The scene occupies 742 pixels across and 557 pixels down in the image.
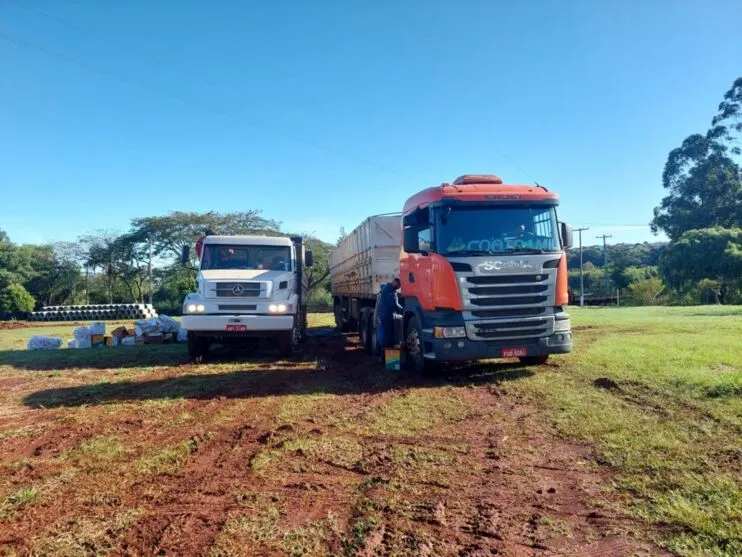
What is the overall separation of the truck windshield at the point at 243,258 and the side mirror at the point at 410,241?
393 cm

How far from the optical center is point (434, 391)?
7465 millimetres

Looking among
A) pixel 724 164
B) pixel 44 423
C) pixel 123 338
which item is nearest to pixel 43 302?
pixel 123 338

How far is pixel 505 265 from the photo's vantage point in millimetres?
7777

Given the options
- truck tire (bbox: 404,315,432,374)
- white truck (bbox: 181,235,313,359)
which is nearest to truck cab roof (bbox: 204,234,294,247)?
white truck (bbox: 181,235,313,359)

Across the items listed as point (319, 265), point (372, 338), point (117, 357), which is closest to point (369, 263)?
point (372, 338)

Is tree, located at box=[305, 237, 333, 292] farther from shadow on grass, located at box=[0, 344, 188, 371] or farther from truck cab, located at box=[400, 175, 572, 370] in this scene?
truck cab, located at box=[400, 175, 572, 370]

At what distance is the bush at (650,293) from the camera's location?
47.9m

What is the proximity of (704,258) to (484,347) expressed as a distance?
118 feet

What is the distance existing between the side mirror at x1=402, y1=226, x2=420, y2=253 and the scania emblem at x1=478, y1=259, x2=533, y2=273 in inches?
49.1

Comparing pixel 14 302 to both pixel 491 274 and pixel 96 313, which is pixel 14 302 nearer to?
pixel 96 313

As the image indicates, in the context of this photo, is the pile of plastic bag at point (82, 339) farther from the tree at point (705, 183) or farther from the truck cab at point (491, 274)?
the tree at point (705, 183)

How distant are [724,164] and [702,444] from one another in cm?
4723

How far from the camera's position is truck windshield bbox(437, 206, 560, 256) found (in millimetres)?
7930

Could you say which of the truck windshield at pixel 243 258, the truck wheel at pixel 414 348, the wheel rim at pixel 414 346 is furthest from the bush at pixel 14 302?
the wheel rim at pixel 414 346
